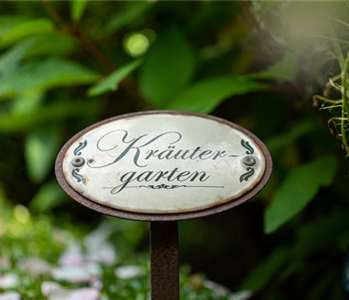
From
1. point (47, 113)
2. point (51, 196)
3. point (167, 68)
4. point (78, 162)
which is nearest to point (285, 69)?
point (167, 68)

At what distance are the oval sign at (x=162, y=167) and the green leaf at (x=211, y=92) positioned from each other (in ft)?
0.68

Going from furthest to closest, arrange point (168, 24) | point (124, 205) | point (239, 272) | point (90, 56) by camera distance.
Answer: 1. point (239, 272)
2. point (90, 56)
3. point (168, 24)
4. point (124, 205)

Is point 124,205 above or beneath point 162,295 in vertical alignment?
above

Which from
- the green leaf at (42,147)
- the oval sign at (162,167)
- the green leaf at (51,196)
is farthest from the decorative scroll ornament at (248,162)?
the green leaf at (51,196)

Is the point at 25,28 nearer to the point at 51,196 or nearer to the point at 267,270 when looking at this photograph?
the point at 267,270

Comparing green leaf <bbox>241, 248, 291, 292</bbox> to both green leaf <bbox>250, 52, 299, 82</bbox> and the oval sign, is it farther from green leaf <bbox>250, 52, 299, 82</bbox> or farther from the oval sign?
the oval sign

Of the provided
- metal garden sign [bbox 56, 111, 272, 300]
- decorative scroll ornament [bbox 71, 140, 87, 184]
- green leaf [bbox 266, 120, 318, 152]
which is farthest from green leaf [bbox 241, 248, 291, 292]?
decorative scroll ornament [bbox 71, 140, 87, 184]

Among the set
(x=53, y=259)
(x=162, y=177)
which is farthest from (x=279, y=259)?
(x=162, y=177)

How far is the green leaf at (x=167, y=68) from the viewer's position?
1.46 m

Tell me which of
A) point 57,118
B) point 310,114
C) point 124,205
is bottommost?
point 124,205

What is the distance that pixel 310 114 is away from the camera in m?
1.49

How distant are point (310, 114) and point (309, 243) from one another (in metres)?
0.30

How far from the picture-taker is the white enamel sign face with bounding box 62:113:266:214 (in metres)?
0.86

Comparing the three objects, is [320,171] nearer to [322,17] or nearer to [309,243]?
[309,243]
